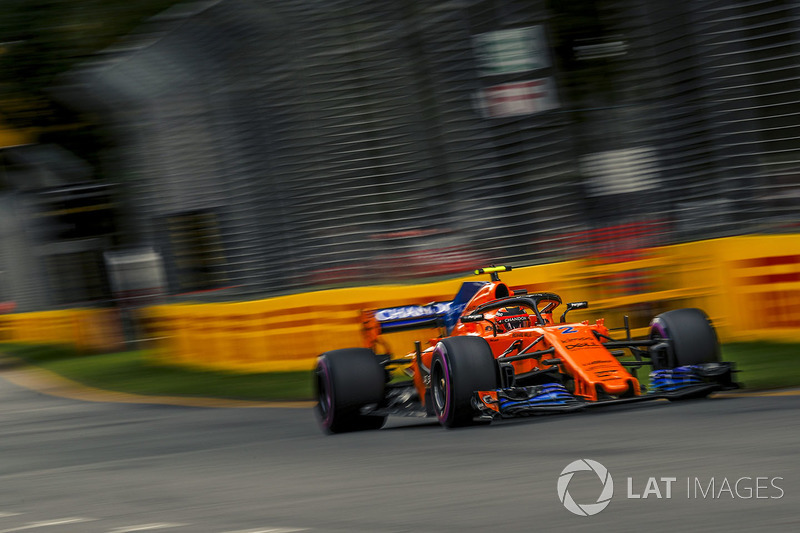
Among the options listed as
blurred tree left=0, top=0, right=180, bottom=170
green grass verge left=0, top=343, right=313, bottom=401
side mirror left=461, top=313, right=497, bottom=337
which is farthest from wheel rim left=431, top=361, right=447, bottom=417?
blurred tree left=0, top=0, right=180, bottom=170

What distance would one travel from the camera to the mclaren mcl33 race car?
25.9ft

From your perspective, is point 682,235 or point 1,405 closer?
point 682,235

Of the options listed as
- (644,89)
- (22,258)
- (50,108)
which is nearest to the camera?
(644,89)

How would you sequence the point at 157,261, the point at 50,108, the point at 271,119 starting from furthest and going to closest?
the point at 157,261
the point at 50,108
the point at 271,119

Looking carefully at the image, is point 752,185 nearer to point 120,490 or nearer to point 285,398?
point 285,398

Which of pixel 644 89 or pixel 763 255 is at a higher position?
pixel 644 89

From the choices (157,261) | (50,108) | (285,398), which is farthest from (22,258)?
(285,398)

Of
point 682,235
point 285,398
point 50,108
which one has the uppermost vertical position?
point 50,108

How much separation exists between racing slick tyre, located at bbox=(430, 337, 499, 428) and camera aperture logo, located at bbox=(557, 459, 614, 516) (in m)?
1.63

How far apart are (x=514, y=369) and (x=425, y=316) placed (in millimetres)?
1255

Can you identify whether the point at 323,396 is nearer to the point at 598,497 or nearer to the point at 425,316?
the point at 425,316

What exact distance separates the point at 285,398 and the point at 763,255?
187 inches

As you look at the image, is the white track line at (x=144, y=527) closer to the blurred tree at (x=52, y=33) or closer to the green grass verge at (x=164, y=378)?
the green grass verge at (x=164, y=378)

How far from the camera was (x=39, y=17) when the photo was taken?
1568cm
